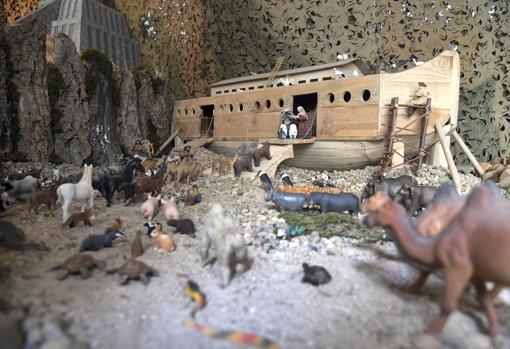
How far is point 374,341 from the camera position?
214 centimetres

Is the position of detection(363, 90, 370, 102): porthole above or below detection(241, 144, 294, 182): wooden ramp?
above

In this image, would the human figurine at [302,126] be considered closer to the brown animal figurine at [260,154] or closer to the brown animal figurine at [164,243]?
the brown animal figurine at [260,154]

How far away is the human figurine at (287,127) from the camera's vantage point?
7.46 meters

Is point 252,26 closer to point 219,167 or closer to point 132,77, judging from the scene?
point 132,77

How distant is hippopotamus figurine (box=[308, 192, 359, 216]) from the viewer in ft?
15.4

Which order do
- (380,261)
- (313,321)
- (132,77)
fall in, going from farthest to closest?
(132,77)
(380,261)
(313,321)

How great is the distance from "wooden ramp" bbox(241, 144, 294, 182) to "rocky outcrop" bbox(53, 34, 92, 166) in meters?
3.89

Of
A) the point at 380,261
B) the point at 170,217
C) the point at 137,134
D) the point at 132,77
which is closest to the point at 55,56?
the point at 132,77

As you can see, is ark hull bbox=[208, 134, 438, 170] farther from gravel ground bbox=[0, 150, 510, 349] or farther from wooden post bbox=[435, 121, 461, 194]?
gravel ground bbox=[0, 150, 510, 349]

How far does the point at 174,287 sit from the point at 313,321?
1152mm

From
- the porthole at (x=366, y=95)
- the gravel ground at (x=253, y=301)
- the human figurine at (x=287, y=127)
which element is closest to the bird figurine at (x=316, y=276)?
the gravel ground at (x=253, y=301)

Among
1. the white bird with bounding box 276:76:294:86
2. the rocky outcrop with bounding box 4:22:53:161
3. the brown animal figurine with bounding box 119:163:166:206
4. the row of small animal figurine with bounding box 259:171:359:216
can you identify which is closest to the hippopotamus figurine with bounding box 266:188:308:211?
the row of small animal figurine with bounding box 259:171:359:216

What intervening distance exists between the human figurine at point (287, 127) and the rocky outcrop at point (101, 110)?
4.17 meters

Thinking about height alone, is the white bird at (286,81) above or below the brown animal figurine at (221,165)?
above
